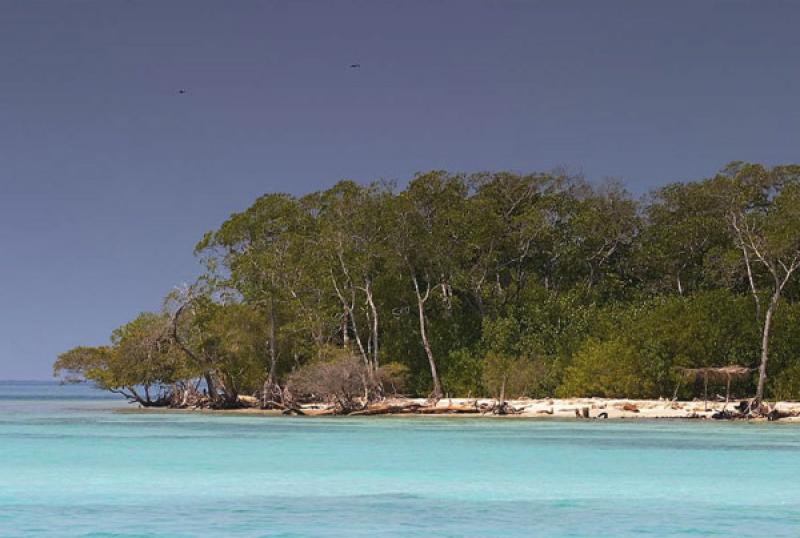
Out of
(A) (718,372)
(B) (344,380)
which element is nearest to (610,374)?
(A) (718,372)

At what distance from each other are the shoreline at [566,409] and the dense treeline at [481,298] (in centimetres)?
128

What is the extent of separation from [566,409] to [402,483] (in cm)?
Result: 2624

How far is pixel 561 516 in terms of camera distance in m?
15.6

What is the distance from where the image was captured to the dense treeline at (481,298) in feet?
153

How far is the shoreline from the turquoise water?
299 inches

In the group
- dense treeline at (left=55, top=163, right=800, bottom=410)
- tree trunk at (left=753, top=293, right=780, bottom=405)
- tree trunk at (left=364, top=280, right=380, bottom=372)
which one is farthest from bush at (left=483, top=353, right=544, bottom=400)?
tree trunk at (left=753, top=293, right=780, bottom=405)

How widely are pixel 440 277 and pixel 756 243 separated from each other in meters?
14.8

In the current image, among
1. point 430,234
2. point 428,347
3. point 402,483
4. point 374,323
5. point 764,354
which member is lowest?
point 402,483

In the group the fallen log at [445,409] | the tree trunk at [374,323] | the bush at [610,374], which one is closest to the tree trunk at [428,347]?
the tree trunk at [374,323]

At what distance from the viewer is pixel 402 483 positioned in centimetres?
1969

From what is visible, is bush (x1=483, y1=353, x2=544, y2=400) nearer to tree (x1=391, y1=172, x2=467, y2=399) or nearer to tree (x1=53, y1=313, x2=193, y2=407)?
tree (x1=391, y1=172, x2=467, y2=399)

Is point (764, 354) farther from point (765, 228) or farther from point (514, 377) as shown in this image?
point (514, 377)

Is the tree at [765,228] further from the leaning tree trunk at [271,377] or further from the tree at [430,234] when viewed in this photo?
the leaning tree trunk at [271,377]

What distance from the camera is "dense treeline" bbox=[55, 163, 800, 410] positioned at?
46.8 meters
